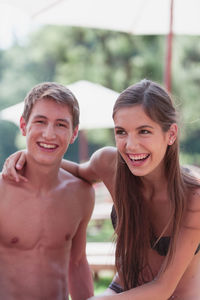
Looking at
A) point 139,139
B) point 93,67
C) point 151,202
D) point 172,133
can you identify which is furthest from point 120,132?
point 93,67

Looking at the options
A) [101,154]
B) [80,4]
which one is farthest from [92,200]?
[80,4]

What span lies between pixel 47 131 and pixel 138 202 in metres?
0.68

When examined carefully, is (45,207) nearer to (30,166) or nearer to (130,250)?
(30,166)

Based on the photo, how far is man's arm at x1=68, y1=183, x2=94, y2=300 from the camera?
2.73 meters

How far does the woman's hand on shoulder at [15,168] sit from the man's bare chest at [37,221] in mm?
122

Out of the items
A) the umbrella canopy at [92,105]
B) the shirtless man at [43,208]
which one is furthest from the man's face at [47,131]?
the umbrella canopy at [92,105]

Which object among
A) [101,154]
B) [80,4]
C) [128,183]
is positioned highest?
[80,4]

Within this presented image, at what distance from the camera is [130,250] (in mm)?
2393

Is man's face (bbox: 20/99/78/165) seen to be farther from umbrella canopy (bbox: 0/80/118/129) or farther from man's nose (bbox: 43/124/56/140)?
umbrella canopy (bbox: 0/80/118/129)

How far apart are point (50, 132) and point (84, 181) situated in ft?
1.80

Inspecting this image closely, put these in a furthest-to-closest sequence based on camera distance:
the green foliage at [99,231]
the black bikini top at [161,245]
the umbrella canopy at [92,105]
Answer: the green foliage at [99,231] → the umbrella canopy at [92,105] → the black bikini top at [161,245]

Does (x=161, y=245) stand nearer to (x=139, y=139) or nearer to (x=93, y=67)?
(x=139, y=139)

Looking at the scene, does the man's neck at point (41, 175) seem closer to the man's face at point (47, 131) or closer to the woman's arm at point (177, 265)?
the man's face at point (47, 131)

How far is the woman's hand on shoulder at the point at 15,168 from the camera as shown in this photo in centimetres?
247
